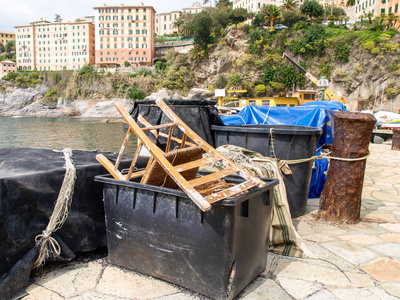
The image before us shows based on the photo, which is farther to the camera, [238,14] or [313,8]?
[238,14]

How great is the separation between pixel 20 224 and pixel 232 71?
60043 millimetres

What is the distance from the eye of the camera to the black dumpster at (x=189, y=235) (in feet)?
7.30

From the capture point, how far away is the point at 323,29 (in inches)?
2203

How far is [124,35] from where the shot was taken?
92.1m

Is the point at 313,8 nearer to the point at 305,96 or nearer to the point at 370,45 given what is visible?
the point at 370,45

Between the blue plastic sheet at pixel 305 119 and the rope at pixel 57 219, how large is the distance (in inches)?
171

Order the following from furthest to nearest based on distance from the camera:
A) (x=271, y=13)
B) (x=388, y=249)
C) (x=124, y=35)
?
1. (x=124, y=35)
2. (x=271, y=13)
3. (x=388, y=249)

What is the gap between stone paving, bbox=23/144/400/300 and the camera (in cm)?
244

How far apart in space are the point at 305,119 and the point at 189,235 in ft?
16.0

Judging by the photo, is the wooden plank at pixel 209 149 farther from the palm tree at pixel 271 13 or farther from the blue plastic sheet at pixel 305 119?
the palm tree at pixel 271 13

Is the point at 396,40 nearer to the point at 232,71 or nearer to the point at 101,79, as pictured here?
the point at 232,71

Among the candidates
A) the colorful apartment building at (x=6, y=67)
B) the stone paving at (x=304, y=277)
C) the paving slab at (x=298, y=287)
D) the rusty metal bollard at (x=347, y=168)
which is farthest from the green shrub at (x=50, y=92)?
the paving slab at (x=298, y=287)

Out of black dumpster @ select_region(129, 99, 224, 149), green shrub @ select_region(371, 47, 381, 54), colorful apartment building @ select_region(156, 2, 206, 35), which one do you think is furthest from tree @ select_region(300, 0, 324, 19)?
black dumpster @ select_region(129, 99, 224, 149)

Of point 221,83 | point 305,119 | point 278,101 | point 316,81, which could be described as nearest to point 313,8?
point 221,83
